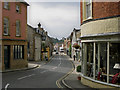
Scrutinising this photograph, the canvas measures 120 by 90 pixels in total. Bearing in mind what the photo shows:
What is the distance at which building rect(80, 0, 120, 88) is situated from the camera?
1062cm

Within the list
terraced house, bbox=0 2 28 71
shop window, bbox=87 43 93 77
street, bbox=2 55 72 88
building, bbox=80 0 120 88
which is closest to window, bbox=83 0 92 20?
building, bbox=80 0 120 88

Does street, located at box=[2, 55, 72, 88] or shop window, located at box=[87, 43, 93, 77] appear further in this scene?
street, located at box=[2, 55, 72, 88]

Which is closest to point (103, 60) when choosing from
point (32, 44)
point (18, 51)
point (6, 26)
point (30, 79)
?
point (30, 79)

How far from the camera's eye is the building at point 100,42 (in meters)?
10.6

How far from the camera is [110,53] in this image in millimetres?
11078

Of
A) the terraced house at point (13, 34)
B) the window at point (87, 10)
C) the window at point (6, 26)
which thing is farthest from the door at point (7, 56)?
the window at point (87, 10)

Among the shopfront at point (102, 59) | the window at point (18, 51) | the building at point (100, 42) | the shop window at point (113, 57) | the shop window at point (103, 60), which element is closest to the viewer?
the building at point (100, 42)

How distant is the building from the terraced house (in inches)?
502

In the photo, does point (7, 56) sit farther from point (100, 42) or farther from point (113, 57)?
point (113, 57)

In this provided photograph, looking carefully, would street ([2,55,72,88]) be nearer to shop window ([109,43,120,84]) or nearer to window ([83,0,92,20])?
shop window ([109,43,120,84])

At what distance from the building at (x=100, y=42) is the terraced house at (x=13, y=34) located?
1274 cm

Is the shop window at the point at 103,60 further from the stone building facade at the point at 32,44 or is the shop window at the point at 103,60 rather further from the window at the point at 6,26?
the stone building facade at the point at 32,44

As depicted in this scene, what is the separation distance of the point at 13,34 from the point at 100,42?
51.0 feet

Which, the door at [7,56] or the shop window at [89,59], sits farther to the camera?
the door at [7,56]
